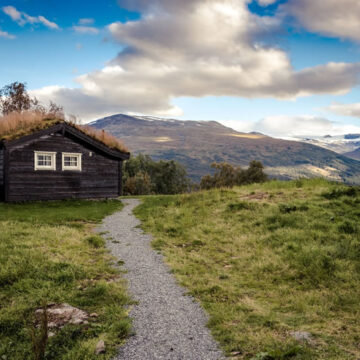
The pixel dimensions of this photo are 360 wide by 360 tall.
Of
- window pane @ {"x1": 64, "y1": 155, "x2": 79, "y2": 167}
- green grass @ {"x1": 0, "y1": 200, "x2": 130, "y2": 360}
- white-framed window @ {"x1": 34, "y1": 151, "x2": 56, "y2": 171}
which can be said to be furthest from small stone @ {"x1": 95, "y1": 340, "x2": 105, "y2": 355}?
window pane @ {"x1": 64, "y1": 155, "x2": 79, "y2": 167}

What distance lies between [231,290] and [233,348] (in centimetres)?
289

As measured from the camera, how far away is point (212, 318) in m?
6.80

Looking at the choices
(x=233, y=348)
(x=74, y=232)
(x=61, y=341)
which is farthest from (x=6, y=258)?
(x=233, y=348)

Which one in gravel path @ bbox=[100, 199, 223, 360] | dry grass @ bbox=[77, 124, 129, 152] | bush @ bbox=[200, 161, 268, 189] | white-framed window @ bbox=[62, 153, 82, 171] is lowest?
gravel path @ bbox=[100, 199, 223, 360]

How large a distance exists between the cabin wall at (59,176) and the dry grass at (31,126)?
0.95 m

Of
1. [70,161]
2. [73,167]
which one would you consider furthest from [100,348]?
[70,161]

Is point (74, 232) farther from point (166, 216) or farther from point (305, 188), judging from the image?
point (305, 188)

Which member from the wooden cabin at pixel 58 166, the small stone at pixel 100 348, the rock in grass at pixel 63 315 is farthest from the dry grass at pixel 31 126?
the small stone at pixel 100 348

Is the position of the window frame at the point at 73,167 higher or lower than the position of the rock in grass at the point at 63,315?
higher

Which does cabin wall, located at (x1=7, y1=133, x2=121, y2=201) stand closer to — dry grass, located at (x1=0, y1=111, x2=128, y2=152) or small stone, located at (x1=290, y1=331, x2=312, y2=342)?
dry grass, located at (x1=0, y1=111, x2=128, y2=152)

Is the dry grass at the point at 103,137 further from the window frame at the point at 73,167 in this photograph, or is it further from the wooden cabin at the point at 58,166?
the window frame at the point at 73,167

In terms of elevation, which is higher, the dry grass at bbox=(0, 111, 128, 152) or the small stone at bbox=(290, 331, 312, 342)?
the dry grass at bbox=(0, 111, 128, 152)

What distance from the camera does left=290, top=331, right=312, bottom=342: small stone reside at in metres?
5.91

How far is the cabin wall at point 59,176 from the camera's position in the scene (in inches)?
926
